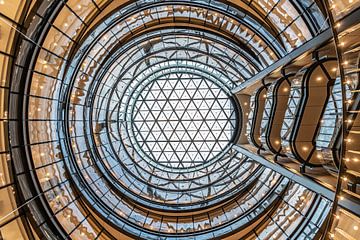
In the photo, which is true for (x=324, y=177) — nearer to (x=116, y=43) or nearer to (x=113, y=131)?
(x=116, y=43)

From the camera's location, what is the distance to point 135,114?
1586 inches

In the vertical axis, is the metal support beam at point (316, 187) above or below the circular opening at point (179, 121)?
below

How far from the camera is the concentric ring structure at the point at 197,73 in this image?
1141 centimetres

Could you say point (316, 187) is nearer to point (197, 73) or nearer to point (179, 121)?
point (197, 73)

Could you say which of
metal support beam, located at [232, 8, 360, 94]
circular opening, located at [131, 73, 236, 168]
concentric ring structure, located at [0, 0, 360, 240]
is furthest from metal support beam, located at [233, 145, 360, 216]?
circular opening, located at [131, 73, 236, 168]

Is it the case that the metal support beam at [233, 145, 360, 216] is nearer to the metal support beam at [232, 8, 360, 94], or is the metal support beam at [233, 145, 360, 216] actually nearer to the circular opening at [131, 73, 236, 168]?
the metal support beam at [232, 8, 360, 94]

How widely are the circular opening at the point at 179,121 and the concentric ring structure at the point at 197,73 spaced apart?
173 inches

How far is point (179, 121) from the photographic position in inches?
1602

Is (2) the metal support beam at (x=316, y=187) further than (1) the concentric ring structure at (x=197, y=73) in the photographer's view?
No

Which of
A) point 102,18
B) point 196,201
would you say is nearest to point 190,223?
point 196,201

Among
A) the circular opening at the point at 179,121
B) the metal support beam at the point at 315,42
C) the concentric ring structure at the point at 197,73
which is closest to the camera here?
the metal support beam at the point at 315,42

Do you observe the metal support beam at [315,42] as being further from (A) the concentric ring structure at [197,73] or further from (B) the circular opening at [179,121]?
(B) the circular opening at [179,121]

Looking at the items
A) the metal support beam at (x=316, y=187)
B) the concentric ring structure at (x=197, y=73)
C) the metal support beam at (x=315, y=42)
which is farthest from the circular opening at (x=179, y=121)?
the metal support beam at (x=315, y=42)

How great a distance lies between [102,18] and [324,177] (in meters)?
16.6
